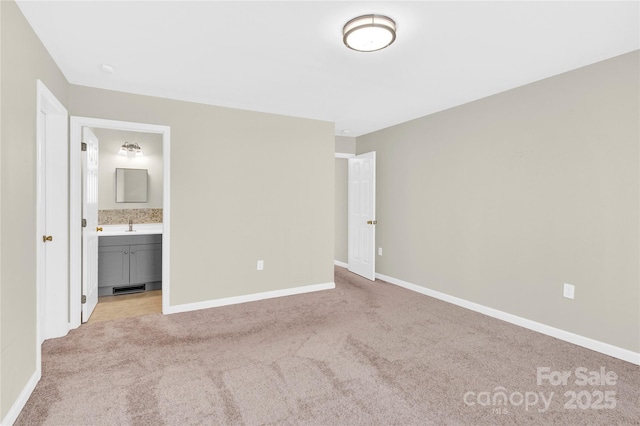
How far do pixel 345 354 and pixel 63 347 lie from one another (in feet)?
7.69

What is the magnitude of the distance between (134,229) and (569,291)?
506cm

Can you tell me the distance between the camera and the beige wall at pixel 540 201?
2631mm

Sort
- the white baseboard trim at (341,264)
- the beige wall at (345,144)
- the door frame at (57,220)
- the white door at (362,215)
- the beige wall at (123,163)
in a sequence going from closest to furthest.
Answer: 1. the door frame at (57,220)
2. the beige wall at (123,163)
3. the white door at (362,215)
4. the beige wall at (345,144)
5. the white baseboard trim at (341,264)

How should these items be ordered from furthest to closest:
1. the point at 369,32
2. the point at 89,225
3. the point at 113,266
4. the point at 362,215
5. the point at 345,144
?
1. the point at 345,144
2. the point at 362,215
3. the point at 113,266
4. the point at 89,225
5. the point at 369,32

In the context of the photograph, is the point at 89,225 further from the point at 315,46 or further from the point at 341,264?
the point at 341,264

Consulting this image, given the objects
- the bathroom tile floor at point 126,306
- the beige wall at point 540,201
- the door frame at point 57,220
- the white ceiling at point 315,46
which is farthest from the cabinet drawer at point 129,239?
the beige wall at point 540,201

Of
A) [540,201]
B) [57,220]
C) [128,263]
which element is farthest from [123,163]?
[540,201]

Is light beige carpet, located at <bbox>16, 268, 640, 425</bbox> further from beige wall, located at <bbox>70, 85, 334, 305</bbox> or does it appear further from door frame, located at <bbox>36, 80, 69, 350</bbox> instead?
beige wall, located at <bbox>70, 85, 334, 305</bbox>

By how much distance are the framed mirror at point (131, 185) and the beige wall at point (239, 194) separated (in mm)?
1741

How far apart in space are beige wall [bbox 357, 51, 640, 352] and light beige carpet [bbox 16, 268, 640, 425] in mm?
396

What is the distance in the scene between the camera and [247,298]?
403 centimetres

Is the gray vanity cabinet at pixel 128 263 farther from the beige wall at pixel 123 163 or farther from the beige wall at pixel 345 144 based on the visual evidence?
the beige wall at pixel 345 144

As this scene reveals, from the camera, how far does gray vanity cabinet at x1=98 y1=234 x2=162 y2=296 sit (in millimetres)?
4191

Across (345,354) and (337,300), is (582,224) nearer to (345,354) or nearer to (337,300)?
(345,354)
